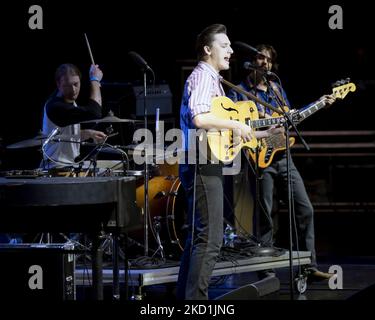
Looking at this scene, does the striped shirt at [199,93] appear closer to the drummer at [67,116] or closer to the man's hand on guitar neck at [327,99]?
the man's hand on guitar neck at [327,99]

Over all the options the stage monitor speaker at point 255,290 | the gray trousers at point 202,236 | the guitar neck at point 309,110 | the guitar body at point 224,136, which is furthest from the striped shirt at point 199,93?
the guitar neck at point 309,110

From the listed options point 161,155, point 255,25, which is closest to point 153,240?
point 161,155

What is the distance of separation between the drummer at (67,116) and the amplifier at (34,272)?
165 centimetres

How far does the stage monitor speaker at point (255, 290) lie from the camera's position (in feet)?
18.6

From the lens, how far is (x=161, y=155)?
273 inches

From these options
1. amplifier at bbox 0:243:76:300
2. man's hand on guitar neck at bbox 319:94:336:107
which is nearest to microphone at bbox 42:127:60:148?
amplifier at bbox 0:243:76:300

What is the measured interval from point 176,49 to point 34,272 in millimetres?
5076

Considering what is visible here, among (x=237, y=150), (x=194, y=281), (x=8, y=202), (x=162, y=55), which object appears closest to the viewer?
(x=8, y=202)

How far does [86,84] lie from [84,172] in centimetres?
278

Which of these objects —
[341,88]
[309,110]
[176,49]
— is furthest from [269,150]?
[176,49]

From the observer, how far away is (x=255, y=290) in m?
6.00

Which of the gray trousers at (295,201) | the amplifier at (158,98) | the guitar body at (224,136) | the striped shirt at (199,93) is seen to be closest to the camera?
the striped shirt at (199,93)

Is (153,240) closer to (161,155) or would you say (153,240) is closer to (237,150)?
(161,155)

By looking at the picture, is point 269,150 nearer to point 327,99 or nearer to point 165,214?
point 327,99
